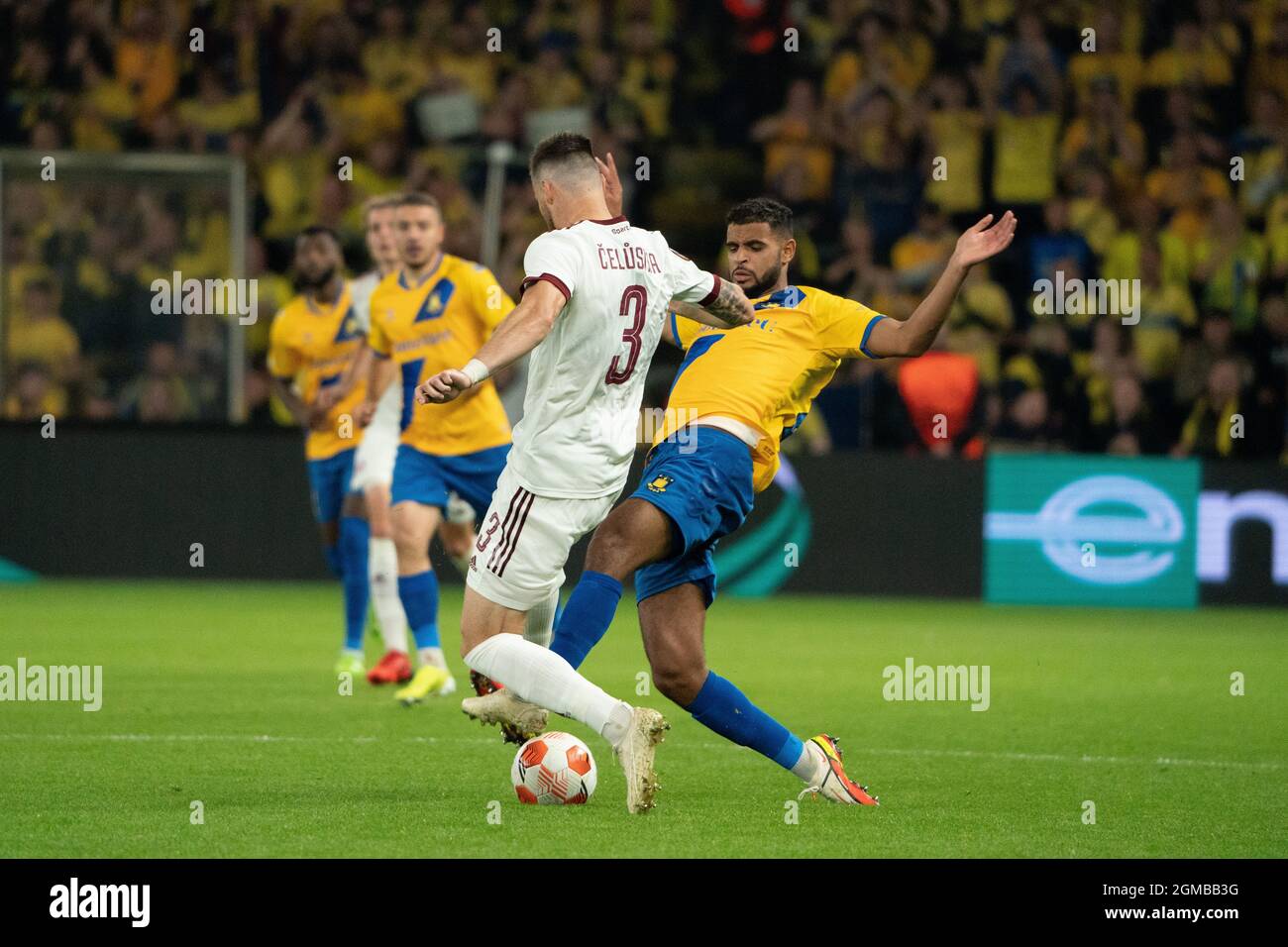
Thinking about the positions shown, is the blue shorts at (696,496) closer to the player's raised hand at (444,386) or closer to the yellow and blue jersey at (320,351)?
the player's raised hand at (444,386)

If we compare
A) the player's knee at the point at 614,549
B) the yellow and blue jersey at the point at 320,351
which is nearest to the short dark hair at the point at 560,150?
the player's knee at the point at 614,549

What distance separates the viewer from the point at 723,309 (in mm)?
6648

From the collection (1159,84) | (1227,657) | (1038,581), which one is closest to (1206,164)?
(1159,84)

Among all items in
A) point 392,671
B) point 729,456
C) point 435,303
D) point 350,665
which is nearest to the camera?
point 729,456

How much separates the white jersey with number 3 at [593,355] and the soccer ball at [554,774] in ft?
2.68

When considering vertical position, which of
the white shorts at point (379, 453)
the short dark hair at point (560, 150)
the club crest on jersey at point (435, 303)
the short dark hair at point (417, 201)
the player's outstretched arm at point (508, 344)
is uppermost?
the short dark hair at point (417, 201)

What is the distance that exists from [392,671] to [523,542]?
157 inches

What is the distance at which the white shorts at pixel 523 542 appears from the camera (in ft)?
21.1

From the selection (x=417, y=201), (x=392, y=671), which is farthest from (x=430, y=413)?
(x=392, y=671)

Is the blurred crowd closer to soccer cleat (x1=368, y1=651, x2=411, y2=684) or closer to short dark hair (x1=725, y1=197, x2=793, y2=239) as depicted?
soccer cleat (x1=368, y1=651, x2=411, y2=684)

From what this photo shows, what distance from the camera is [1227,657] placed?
40.2ft

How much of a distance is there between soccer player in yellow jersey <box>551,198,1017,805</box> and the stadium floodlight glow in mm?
8494

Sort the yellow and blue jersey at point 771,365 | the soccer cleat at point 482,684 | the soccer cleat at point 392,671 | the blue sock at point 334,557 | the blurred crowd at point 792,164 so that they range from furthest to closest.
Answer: the blurred crowd at point 792,164
the blue sock at point 334,557
the soccer cleat at point 392,671
the soccer cleat at point 482,684
the yellow and blue jersey at point 771,365

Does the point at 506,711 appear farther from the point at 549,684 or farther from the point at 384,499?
the point at 384,499
